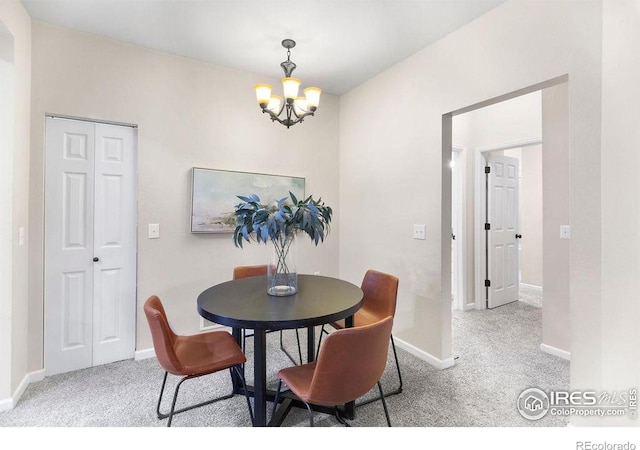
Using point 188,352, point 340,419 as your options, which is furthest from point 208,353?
point 340,419

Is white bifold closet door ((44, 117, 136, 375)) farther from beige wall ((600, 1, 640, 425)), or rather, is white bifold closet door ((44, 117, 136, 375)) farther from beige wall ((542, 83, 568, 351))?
beige wall ((542, 83, 568, 351))

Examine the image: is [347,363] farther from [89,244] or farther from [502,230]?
[502,230]

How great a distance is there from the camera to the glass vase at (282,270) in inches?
76.4

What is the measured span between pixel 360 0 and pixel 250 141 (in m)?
1.60

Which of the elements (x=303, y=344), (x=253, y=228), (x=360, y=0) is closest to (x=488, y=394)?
(x=303, y=344)

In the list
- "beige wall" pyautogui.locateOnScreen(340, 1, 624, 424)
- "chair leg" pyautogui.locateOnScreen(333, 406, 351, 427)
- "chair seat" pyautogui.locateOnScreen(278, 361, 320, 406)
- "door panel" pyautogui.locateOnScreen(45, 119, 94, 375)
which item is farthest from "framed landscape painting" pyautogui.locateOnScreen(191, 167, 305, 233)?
"chair leg" pyautogui.locateOnScreen(333, 406, 351, 427)

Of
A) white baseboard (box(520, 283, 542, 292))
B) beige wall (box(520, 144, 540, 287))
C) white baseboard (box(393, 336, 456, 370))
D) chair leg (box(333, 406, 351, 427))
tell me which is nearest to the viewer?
chair leg (box(333, 406, 351, 427))

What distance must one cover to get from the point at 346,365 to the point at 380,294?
1.09 meters

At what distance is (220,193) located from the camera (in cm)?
295

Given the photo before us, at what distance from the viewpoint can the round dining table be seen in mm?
1475

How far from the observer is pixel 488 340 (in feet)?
9.82

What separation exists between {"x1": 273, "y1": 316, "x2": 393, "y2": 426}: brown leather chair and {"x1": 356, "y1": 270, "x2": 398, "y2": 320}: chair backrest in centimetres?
79

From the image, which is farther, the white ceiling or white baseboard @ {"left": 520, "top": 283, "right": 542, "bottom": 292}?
white baseboard @ {"left": 520, "top": 283, "right": 542, "bottom": 292}
